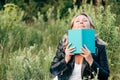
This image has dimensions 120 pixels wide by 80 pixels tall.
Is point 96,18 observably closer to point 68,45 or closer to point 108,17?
point 108,17

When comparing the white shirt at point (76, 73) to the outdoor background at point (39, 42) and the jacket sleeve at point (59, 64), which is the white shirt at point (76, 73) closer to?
the jacket sleeve at point (59, 64)

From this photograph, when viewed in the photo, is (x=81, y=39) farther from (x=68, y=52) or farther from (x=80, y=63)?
(x=80, y=63)

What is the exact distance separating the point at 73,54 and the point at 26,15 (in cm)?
773

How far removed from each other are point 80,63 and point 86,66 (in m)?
0.07

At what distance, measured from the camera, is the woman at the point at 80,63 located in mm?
4871

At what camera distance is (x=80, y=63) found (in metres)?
4.93

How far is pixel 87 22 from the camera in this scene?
4.93m

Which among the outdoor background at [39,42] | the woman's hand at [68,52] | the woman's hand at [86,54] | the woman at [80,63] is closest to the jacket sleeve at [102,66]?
the woman at [80,63]

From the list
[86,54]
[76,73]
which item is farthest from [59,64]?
[86,54]

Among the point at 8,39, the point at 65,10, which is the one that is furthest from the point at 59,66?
the point at 65,10

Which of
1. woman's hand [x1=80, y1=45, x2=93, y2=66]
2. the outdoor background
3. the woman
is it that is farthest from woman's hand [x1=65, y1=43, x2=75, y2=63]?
the outdoor background

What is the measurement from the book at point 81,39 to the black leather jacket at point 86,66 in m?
0.18

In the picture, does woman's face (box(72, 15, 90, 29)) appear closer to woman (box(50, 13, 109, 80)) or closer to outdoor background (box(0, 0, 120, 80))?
woman (box(50, 13, 109, 80))

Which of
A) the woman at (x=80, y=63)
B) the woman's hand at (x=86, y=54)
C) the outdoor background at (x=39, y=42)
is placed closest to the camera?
the woman's hand at (x=86, y=54)
